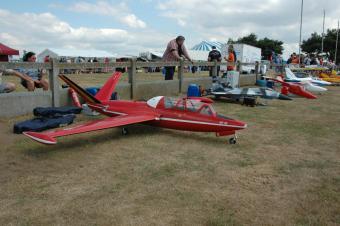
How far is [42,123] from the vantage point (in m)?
7.32

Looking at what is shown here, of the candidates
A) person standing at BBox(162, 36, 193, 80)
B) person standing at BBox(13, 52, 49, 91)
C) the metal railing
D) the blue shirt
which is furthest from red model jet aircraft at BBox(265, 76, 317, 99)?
the blue shirt

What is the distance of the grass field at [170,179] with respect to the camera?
12.5ft

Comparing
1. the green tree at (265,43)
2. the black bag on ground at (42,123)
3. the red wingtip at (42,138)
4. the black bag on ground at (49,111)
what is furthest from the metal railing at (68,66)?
the green tree at (265,43)

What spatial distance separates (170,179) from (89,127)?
2.08 meters

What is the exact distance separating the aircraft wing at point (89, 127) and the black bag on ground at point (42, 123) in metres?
0.89

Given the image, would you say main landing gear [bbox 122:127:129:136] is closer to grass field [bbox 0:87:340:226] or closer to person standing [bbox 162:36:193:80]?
grass field [bbox 0:87:340:226]

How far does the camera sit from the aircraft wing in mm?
5311

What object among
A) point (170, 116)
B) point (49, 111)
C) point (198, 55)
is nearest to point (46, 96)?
point (49, 111)

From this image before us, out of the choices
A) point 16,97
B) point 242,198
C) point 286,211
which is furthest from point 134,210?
point 16,97

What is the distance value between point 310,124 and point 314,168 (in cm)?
369

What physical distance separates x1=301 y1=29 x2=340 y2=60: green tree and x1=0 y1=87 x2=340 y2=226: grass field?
75028 millimetres

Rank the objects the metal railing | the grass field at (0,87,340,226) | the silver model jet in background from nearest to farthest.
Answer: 1. the grass field at (0,87,340,226)
2. the metal railing
3. the silver model jet in background

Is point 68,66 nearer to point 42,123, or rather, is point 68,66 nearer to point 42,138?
point 42,123

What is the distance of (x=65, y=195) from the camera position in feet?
13.9
